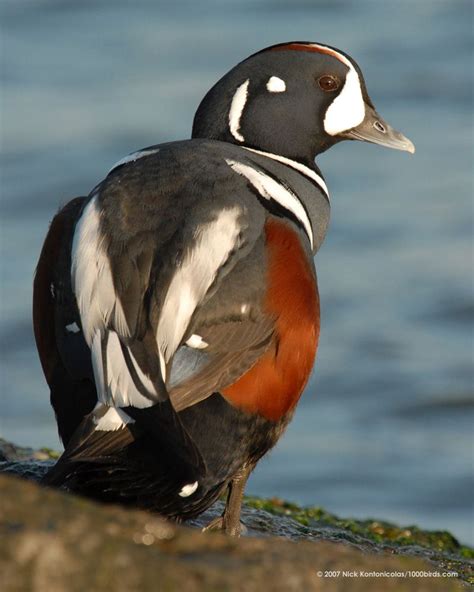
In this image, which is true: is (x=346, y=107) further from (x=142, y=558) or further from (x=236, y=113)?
(x=142, y=558)

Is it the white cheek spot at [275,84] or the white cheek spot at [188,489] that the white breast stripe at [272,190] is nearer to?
the white cheek spot at [275,84]

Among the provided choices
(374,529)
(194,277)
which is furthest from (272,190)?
(374,529)

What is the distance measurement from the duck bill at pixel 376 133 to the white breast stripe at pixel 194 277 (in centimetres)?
226

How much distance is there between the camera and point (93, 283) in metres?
5.27

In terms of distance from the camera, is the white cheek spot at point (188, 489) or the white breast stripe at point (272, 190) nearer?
the white cheek spot at point (188, 489)

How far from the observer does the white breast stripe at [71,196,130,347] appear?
5.15 m

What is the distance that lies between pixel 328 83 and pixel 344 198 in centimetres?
736

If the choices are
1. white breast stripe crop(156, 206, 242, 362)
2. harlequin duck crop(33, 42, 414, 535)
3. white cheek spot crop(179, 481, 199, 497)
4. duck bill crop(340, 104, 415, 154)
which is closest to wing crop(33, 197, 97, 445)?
harlequin duck crop(33, 42, 414, 535)

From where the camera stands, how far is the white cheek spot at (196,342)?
204 inches

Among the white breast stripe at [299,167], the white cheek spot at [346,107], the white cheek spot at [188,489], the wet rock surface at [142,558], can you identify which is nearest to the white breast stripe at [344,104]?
the white cheek spot at [346,107]

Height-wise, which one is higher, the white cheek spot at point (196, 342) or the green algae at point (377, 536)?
the white cheek spot at point (196, 342)

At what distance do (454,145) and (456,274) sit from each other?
2.51 metres

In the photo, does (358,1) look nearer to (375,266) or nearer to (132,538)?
(375,266)

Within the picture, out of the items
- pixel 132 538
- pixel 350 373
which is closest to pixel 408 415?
pixel 350 373
